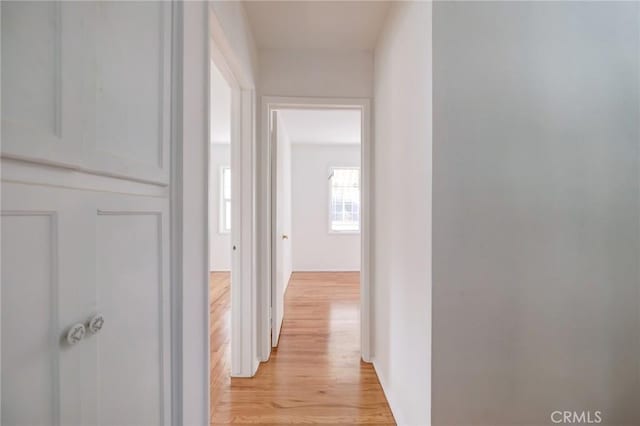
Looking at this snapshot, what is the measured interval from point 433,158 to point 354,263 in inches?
184

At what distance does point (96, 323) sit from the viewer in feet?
1.88

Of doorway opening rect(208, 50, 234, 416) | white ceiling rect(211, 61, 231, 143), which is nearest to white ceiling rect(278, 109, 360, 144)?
white ceiling rect(211, 61, 231, 143)

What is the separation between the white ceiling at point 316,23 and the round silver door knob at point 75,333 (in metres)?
1.99

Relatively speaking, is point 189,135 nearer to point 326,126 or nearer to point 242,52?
point 242,52

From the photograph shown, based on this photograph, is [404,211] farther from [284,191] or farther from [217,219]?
[217,219]

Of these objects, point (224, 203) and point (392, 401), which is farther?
point (224, 203)

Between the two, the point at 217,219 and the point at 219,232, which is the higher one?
the point at 217,219

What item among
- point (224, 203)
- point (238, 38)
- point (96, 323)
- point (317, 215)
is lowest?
point (96, 323)

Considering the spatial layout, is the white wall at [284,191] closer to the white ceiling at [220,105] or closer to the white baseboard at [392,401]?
the white ceiling at [220,105]

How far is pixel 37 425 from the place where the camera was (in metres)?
0.46

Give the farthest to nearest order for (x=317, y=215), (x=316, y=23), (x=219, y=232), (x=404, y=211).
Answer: (x=219, y=232) → (x=317, y=215) → (x=316, y=23) → (x=404, y=211)

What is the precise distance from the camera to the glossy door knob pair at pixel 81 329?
0.52 meters

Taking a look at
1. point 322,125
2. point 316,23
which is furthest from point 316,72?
point 322,125

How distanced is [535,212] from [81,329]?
1574 millimetres
